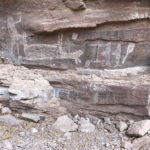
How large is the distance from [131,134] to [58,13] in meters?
2.84

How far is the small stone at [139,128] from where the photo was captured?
4.03 metres

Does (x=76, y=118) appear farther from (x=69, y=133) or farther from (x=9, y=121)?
(x=9, y=121)

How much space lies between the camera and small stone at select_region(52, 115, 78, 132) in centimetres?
432

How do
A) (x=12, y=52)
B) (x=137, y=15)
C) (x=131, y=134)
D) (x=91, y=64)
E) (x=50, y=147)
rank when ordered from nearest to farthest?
(x=50, y=147), (x=131, y=134), (x=137, y=15), (x=91, y=64), (x=12, y=52)

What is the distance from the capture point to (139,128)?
13.4ft

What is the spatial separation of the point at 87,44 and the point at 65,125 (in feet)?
5.86

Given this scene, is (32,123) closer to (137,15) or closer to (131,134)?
(131,134)

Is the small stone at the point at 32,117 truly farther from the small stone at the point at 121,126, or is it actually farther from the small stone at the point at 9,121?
the small stone at the point at 121,126

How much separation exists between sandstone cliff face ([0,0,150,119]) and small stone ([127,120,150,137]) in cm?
30

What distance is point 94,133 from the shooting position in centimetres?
428

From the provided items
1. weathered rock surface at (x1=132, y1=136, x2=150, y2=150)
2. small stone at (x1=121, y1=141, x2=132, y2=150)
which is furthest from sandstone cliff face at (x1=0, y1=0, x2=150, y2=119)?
small stone at (x1=121, y1=141, x2=132, y2=150)

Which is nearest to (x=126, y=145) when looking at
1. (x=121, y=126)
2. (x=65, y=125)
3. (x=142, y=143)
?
(x=142, y=143)

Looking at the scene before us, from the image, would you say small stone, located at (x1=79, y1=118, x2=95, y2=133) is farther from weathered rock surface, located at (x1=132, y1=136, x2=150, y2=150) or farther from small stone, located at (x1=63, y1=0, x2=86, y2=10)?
small stone, located at (x1=63, y1=0, x2=86, y2=10)

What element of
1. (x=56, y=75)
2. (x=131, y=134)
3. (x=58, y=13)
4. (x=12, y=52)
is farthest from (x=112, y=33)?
(x=12, y=52)
